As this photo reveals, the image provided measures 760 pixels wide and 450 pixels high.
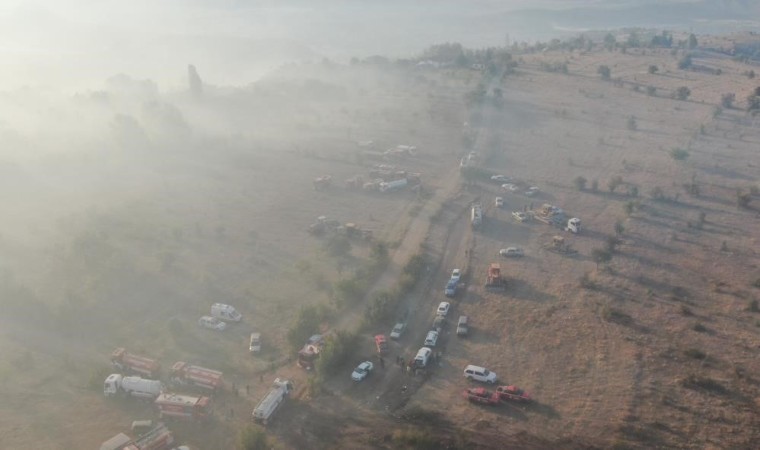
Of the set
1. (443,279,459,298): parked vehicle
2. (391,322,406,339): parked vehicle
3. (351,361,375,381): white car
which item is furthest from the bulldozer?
(351,361,375,381): white car

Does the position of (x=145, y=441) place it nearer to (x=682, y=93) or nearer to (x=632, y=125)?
(x=632, y=125)

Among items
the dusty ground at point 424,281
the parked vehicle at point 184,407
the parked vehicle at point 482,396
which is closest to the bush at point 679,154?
the dusty ground at point 424,281

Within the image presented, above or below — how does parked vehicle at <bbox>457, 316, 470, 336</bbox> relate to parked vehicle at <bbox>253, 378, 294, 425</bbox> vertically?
above

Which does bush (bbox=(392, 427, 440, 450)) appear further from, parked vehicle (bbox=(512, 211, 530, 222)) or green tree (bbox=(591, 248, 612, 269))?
parked vehicle (bbox=(512, 211, 530, 222))

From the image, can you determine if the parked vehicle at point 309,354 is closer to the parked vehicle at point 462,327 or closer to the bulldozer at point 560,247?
the parked vehicle at point 462,327

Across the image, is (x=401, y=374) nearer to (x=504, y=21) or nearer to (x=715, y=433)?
(x=715, y=433)
